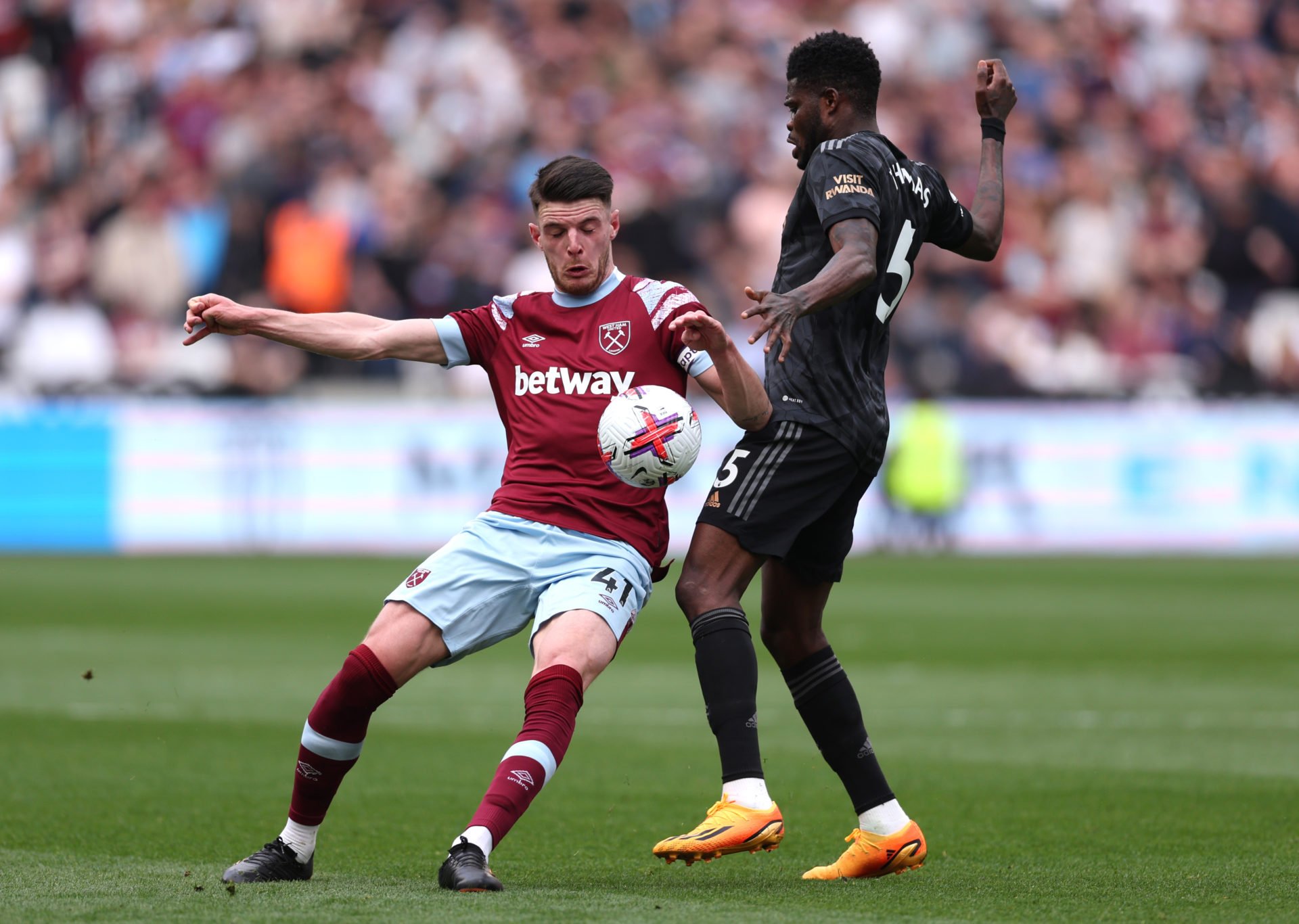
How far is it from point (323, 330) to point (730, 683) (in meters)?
1.53

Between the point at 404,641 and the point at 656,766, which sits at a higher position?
the point at 404,641

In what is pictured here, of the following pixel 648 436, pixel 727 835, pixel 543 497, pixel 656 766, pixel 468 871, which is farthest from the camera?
pixel 656 766

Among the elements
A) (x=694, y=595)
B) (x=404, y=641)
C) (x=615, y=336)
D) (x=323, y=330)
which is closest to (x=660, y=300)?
(x=615, y=336)

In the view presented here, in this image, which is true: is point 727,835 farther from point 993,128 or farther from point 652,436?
point 993,128

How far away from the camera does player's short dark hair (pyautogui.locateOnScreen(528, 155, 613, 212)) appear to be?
17.8 ft

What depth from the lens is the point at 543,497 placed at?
18.2ft

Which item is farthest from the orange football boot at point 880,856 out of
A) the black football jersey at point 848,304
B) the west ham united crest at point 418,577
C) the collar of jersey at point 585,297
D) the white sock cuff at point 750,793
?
the collar of jersey at point 585,297

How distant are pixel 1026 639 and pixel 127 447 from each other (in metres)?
10.2

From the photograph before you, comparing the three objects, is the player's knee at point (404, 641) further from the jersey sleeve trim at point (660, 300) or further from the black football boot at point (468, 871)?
the jersey sleeve trim at point (660, 300)

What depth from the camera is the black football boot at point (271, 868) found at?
5.33m

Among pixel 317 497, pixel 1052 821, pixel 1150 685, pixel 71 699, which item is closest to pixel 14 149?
pixel 317 497

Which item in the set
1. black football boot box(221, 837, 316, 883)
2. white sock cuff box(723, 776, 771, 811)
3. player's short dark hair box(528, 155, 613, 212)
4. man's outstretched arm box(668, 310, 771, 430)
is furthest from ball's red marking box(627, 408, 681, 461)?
black football boot box(221, 837, 316, 883)

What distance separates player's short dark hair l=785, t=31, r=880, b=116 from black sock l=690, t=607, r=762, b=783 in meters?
1.58

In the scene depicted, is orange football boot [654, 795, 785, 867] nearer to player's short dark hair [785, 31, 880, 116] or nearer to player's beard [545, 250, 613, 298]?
player's beard [545, 250, 613, 298]
